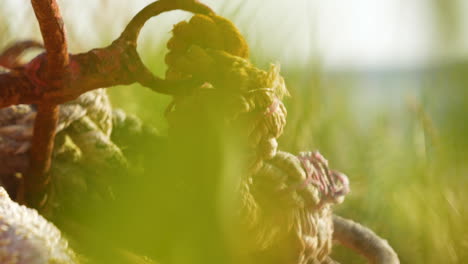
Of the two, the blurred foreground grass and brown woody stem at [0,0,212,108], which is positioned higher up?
brown woody stem at [0,0,212,108]

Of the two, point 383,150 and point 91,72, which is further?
point 383,150

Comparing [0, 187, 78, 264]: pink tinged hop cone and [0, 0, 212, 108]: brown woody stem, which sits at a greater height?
[0, 0, 212, 108]: brown woody stem

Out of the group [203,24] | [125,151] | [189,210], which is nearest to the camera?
[189,210]

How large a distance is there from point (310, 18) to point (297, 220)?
144mm

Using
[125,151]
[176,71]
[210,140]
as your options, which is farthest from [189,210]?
[125,151]

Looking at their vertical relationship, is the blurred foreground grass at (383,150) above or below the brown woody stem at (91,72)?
below

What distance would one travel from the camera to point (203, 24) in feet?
1.05

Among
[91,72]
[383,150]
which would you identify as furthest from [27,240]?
[383,150]

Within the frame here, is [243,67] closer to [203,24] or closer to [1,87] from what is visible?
[203,24]

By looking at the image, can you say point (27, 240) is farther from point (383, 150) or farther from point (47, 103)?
point (383, 150)

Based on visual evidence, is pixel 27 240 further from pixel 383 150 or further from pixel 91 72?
pixel 383 150

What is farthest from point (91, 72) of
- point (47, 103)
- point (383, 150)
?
point (383, 150)

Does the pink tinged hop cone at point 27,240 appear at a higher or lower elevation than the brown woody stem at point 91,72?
lower

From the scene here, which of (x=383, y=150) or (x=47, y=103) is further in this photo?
(x=383, y=150)
